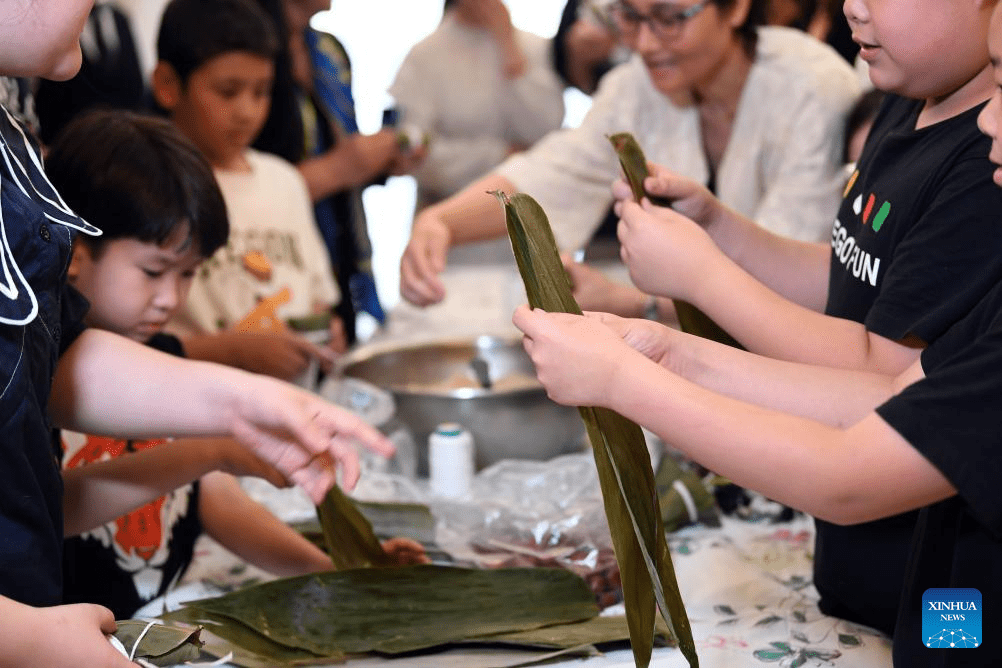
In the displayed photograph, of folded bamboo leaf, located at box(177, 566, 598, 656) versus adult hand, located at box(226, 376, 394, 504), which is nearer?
adult hand, located at box(226, 376, 394, 504)

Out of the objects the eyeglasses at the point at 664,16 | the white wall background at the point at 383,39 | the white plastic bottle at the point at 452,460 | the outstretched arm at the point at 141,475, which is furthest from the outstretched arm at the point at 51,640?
the white wall background at the point at 383,39

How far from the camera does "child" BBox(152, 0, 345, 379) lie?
80.7 inches

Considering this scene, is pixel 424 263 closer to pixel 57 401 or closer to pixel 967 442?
pixel 57 401

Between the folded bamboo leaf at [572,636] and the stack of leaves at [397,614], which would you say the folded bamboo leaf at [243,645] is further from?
the folded bamboo leaf at [572,636]

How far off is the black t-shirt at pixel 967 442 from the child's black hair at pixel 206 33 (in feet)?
5.46

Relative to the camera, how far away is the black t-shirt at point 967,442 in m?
0.81

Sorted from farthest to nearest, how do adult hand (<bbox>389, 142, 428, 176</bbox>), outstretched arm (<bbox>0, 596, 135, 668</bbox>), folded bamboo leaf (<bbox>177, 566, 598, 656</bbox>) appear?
adult hand (<bbox>389, 142, 428, 176</bbox>) < folded bamboo leaf (<bbox>177, 566, 598, 656</bbox>) < outstretched arm (<bbox>0, 596, 135, 668</bbox>)

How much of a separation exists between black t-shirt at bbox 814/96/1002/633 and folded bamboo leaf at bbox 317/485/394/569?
0.53 meters

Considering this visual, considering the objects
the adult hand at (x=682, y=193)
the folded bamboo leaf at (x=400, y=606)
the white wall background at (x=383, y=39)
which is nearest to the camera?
the folded bamboo leaf at (x=400, y=606)

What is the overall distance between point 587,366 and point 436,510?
1.96 feet

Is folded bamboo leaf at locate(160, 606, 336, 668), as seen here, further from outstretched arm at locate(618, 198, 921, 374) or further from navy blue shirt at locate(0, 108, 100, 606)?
outstretched arm at locate(618, 198, 921, 374)

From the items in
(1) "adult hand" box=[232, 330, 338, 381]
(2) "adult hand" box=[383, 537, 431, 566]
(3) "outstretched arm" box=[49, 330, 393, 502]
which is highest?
(3) "outstretched arm" box=[49, 330, 393, 502]

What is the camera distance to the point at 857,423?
88 centimetres

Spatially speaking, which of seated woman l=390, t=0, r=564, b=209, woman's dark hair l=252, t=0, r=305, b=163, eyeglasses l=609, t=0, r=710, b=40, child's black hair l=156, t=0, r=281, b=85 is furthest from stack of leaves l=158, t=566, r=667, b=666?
seated woman l=390, t=0, r=564, b=209
